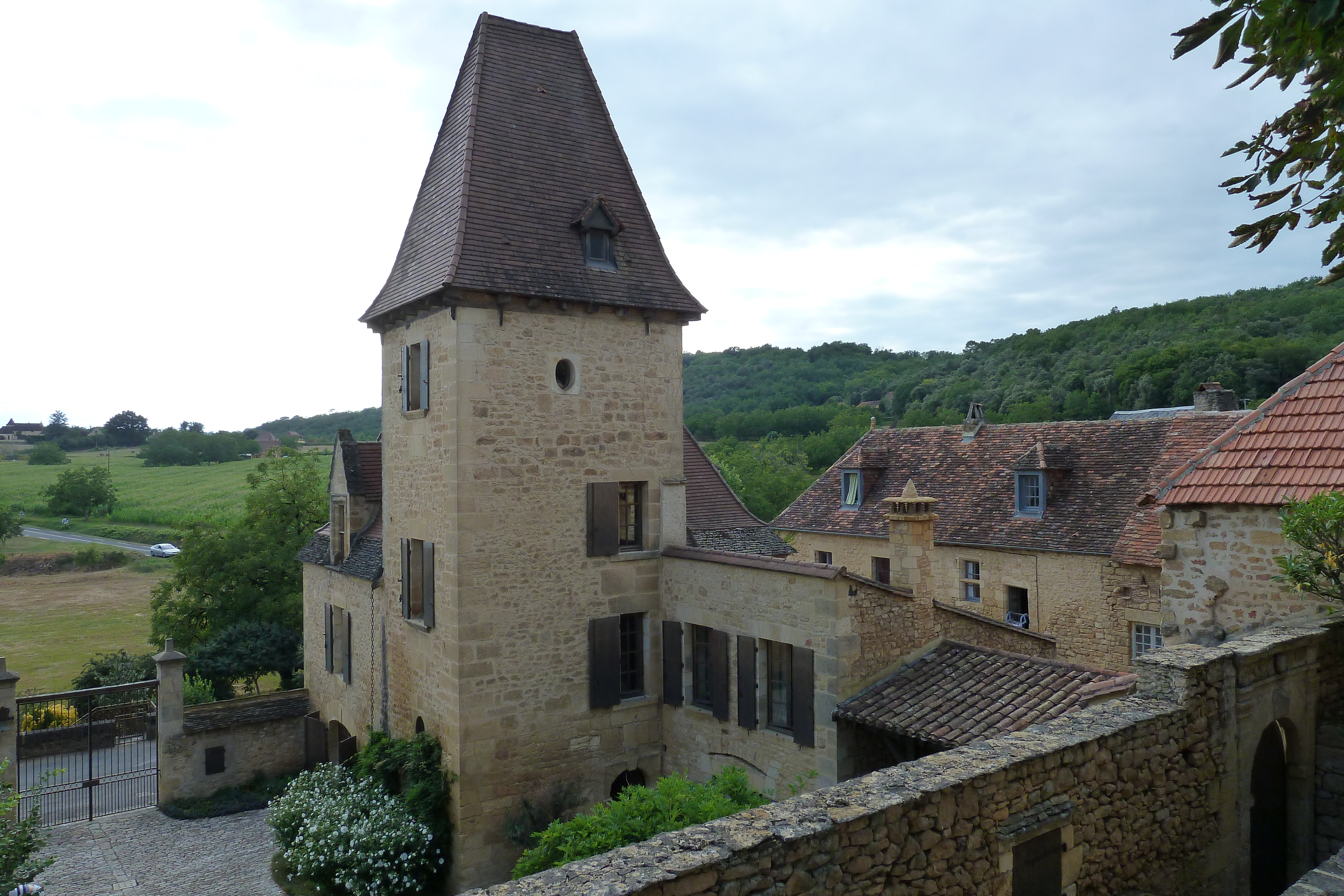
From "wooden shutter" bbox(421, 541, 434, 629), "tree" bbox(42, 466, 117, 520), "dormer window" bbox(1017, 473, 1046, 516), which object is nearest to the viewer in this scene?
"wooden shutter" bbox(421, 541, 434, 629)

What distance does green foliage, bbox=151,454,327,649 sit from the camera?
26.1 metres

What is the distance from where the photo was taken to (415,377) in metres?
13.9

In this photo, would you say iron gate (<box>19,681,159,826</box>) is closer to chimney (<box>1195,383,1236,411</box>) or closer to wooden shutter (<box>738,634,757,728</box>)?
wooden shutter (<box>738,634,757,728</box>)

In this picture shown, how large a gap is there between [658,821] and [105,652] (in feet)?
105

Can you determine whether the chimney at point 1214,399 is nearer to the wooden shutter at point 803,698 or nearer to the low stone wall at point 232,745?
the wooden shutter at point 803,698

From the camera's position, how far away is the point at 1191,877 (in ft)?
22.5

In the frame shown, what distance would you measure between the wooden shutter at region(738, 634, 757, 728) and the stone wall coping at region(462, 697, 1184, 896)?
226 inches

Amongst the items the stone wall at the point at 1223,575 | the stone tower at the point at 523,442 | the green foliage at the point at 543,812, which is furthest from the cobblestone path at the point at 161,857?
the stone wall at the point at 1223,575

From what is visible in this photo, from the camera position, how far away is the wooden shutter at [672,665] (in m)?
13.6

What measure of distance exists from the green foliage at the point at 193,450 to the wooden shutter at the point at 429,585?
8393 cm

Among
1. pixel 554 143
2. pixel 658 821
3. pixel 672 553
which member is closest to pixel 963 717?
pixel 658 821

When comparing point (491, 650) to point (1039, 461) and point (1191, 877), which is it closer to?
point (1191, 877)

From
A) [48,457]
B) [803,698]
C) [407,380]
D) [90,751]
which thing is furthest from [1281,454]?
[48,457]

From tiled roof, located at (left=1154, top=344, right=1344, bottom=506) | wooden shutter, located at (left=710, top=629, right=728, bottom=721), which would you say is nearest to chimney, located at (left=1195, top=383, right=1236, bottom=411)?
tiled roof, located at (left=1154, top=344, right=1344, bottom=506)
